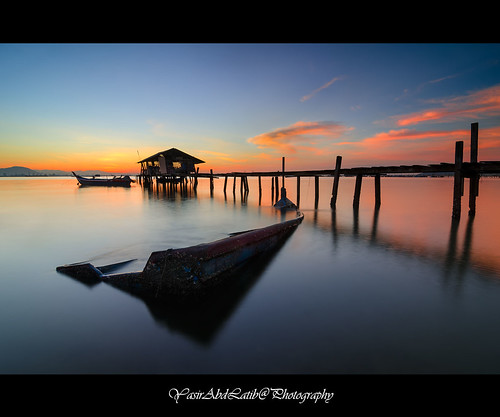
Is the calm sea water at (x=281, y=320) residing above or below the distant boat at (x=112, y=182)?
below

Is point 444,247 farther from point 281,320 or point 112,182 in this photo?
point 112,182

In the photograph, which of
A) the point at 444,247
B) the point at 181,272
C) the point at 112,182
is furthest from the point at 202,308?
the point at 112,182

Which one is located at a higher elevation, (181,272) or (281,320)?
(181,272)

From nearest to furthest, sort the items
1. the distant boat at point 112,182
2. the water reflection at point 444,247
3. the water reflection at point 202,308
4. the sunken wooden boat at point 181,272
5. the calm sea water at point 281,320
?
the calm sea water at point 281,320 < the water reflection at point 202,308 < the sunken wooden boat at point 181,272 < the water reflection at point 444,247 < the distant boat at point 112,182

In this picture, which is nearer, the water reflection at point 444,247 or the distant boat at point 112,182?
the water reflection at point 444,247

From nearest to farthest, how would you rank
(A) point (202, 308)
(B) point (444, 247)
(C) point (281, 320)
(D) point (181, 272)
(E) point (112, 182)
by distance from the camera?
(C) point (281, 320) < (A) point (202, 308) < (D) point (181, 272) < (B) point (444, 247) < (E) point (112, 182)

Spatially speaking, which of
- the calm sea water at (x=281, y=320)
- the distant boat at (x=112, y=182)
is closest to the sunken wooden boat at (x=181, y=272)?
the calm sea water at (x=281, y=320)

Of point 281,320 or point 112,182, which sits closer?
point 281,320

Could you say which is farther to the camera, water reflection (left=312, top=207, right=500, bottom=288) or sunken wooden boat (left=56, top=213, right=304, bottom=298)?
water reflection (left=312, top=207, right=500, bottom=288)

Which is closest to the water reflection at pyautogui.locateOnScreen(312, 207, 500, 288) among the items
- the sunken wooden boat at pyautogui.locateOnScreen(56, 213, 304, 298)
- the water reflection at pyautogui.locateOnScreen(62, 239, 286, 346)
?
the water reflection at pyautogui.locateOnScreen(62, 239, 286, 346)

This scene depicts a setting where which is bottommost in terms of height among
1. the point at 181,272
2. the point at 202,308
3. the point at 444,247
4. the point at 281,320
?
the point at 444,247

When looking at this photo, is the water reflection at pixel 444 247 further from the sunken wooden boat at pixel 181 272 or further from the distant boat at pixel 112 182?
the distant boat at pixel 112 182

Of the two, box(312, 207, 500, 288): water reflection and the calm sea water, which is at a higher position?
the calm sea water

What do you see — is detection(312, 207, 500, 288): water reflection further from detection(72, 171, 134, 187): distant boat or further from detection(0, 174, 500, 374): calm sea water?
detection(72, 171, 134, 187): distant boat
